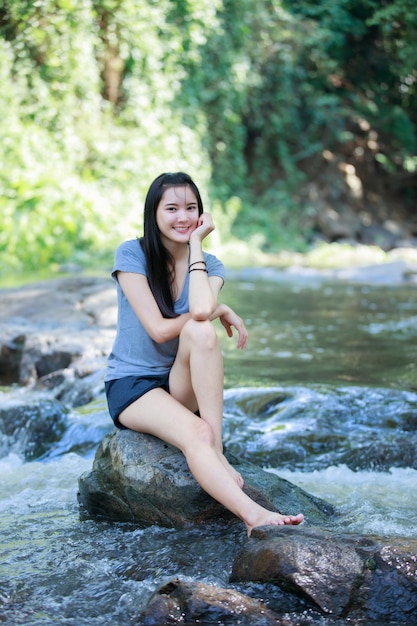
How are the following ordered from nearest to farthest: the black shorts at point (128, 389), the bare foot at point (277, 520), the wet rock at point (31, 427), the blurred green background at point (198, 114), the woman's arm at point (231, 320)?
the bare foot at point (277, 520) → the black shorts at point (128, 389) → the woman's arm at point (231, 320) → the wet rock at point (31, 427) → the blurred green background at point (198, 114)

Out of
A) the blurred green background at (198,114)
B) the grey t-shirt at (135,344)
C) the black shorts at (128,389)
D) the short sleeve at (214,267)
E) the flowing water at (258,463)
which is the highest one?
the blurred green background at (198,114)

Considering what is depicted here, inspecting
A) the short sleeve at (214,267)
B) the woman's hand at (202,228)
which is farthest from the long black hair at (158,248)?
the short sleeve at (214,267)

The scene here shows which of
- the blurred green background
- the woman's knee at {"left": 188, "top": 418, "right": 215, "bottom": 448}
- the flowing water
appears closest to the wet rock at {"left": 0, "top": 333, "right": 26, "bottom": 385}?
the flowing water

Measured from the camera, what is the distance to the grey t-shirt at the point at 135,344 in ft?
11.2

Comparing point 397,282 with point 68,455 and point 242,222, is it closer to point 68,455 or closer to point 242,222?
point 242,222

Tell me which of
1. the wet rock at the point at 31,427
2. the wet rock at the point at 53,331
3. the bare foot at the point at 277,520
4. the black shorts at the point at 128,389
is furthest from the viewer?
the wet rock at the point at 53,331

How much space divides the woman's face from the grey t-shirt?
165 millimetres

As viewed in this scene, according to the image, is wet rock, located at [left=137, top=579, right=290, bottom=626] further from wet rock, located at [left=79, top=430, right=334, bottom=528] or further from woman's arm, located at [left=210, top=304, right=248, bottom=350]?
woman's arm, located at [left=210, top=304, right=248, bottom=350]

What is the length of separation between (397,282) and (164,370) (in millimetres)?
9379

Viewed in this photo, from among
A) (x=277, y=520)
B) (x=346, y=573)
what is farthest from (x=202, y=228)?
(x=346, y=573)

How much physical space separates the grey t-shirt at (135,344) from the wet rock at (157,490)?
0.92 ft

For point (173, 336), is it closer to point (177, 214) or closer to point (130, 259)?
point (130, 259)

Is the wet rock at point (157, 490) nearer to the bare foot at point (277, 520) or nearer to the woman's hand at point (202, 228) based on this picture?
the bare foot at point (277, 520)

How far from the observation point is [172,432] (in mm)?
3104
